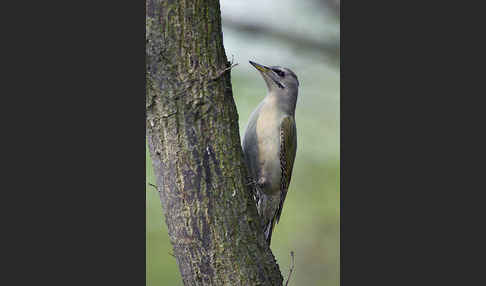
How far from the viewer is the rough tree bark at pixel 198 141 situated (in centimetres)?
324

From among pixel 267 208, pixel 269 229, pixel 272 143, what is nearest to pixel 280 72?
pixel 272 143

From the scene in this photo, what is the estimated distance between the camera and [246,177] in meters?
3.38

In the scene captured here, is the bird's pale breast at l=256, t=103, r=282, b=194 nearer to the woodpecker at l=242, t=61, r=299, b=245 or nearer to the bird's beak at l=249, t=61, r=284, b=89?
the woodpecker at l=242, t=61, r=299, b=245

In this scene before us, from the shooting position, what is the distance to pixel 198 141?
3.25 meters

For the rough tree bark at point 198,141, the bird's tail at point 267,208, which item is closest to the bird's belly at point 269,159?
the bird's tail at point 267,208

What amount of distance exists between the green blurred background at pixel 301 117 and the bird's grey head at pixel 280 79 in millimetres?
54

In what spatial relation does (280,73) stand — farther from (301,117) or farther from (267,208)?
(267,208)

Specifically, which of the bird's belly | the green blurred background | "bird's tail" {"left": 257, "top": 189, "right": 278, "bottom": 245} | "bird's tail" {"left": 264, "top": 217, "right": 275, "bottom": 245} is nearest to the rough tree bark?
the green blurred background

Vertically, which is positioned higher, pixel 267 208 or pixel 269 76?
pixel 269 76

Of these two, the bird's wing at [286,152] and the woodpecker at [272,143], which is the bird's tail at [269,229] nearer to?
the woodpecker at [272,143]

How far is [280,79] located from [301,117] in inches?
14.8
